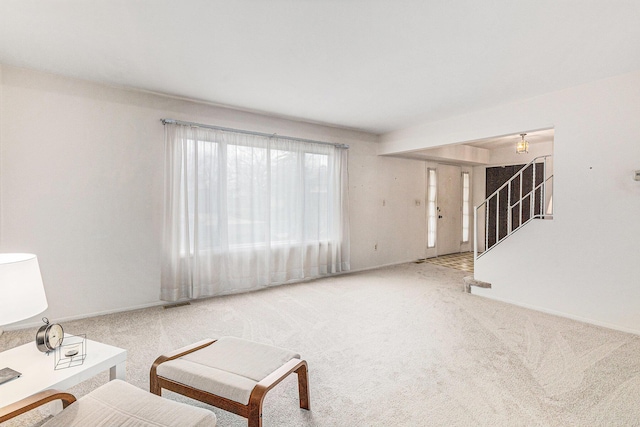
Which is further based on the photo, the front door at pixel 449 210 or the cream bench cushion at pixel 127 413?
the front door at pixel 449 210

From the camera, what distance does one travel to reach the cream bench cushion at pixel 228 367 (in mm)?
1709

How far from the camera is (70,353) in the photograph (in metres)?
1.79

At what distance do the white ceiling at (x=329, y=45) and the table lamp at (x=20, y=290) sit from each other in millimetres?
1752

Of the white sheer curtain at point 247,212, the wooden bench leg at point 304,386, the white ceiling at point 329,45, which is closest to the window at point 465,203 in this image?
the white sheer curtain at point 247,212

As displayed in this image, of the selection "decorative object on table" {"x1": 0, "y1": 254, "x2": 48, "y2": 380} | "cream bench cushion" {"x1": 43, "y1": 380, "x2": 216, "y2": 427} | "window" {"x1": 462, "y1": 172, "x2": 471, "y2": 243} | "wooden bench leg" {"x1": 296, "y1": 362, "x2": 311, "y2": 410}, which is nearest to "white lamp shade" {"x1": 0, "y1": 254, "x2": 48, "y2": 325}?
"decorative object on table" {"x1": 0, "y1": 254, "x2": 48, "y2": 380}

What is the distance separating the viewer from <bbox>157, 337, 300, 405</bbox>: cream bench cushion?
1709 millimetres

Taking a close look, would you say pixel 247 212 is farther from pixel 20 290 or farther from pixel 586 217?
pixel 586 217

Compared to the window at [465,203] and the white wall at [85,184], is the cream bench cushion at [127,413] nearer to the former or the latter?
the white wall at [85,184]

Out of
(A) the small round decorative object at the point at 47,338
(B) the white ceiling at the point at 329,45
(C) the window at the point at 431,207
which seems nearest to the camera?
(A) the small round decorative object at the point at 47,338

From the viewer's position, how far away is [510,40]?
262cm

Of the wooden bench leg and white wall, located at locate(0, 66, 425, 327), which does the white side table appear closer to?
the wooden bench leg

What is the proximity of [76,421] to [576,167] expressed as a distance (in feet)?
15.5

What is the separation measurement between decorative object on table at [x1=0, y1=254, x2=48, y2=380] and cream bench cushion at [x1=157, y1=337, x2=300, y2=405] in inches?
28.9

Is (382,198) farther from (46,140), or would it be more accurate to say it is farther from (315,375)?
(46,140)
